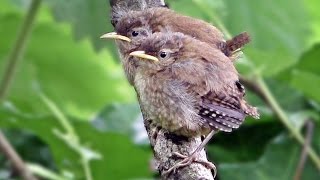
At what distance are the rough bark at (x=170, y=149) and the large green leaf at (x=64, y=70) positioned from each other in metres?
2.30

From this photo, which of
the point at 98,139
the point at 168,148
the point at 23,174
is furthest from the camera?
the point at 98,139

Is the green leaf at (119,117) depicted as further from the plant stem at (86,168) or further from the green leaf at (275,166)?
the green leaf at (275,166)

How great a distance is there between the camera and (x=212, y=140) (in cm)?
389

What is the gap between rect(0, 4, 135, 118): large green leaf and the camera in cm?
489

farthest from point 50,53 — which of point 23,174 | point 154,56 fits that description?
point 154,56

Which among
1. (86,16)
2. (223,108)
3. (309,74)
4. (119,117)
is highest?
(86,16)

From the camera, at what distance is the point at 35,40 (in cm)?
509

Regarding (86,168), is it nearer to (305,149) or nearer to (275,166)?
(275,166)

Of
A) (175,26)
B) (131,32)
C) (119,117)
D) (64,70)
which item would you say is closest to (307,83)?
(119,117)

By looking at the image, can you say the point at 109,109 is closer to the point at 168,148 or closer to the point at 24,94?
the point at 24,94

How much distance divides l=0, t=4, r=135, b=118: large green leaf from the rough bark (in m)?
2.30

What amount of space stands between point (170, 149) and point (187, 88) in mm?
180

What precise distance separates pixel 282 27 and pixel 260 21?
0.62 feet

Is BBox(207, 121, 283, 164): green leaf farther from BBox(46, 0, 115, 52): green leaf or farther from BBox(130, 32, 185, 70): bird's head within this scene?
BBox(130, 32, 185, 70): bird's head
